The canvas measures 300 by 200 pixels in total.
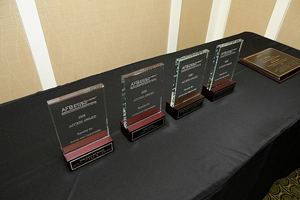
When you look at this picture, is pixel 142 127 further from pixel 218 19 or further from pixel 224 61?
pixel 218 19

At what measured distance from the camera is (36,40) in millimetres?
1668

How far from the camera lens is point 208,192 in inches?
26.7

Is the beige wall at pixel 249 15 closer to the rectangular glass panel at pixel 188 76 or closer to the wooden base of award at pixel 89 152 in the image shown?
the rectangular glass panel at pixel 188 76

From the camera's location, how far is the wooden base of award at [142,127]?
0.79 metres

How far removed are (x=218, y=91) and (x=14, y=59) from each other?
5.26 feet

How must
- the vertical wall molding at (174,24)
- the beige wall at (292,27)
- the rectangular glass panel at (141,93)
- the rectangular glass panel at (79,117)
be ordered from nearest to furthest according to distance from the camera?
1. the rectangular glass panel at (79,117)
2. the rectangular glass panel at (141,93)
3. the beige wall at (292,27)
4. the vertical wall molding at (174,24)

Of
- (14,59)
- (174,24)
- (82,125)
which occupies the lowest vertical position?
(14,59)

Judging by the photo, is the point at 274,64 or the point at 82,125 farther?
the point at 274,64

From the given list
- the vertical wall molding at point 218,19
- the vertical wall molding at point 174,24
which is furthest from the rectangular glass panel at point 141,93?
the vertical wall molding at point 218,19

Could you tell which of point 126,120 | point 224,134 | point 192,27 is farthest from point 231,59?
point 192,27

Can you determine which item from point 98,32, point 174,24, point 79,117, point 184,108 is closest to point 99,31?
point 98,32

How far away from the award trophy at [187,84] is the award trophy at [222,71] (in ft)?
0.31

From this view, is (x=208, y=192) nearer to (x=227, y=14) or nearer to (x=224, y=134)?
(x=224, y=134)

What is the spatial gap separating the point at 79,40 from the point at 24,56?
472mm
